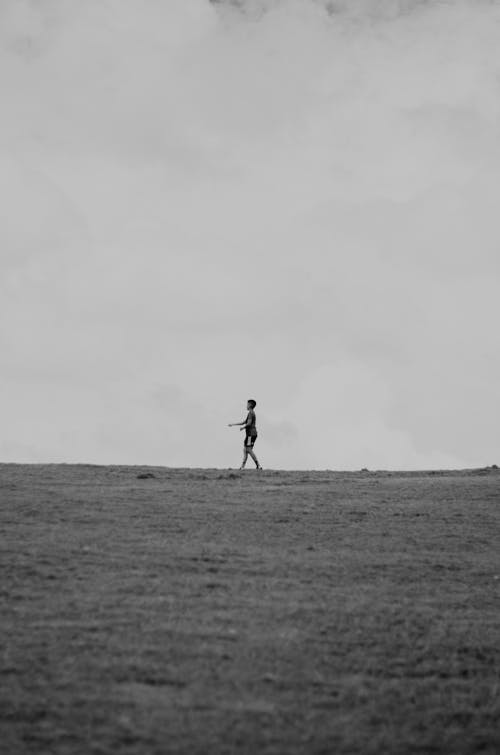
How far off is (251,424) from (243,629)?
23376 mm

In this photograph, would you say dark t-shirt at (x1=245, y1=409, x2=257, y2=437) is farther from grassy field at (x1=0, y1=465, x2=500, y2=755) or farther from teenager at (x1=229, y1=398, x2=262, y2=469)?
grassy field at (x1=0, y1=465, x2=500, y2=755)

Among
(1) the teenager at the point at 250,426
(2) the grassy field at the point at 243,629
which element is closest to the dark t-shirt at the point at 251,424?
(1) the teenager at the point at 250,426

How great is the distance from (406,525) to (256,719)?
14.6 metres

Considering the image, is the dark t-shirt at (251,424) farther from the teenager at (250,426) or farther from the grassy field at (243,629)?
the grassy field at (243,629)

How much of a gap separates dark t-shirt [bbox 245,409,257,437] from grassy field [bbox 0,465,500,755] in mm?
11185

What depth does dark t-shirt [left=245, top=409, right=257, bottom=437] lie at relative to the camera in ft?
118

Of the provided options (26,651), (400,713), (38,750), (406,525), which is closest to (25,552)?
(26,651)

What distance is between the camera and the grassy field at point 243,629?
9375 millimetres

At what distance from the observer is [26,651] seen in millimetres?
11477

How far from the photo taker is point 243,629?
1288 centimetres

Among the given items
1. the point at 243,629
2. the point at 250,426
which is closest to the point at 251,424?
the point at 250,426

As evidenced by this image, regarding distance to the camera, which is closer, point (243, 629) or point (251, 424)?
point (243, 629)

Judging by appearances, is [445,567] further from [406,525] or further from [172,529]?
[172,529]

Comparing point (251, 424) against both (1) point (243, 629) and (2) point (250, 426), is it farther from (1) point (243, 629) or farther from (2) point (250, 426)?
(1) point (243, 629)
